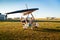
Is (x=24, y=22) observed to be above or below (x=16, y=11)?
below

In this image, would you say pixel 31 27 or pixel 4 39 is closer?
pixel 4 39

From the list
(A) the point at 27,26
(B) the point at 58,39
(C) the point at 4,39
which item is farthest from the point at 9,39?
(A) the point at 27,26

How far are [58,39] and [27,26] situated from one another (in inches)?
175

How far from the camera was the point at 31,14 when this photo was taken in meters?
12.7

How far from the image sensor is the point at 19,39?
797 centimetres

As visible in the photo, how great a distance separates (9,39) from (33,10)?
4681 mm

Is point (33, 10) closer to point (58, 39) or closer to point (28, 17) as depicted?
point (28, 17)

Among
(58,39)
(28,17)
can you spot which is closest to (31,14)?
(28,17)

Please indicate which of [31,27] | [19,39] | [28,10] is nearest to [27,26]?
[31,27]

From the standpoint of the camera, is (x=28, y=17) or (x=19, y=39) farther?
(x=28, y=17)

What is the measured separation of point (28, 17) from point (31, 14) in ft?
1.13

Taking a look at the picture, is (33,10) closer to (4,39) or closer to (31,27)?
(31,27)

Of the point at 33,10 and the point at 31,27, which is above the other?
the point at 33,10

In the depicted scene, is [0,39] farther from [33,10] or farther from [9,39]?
[33,10]
